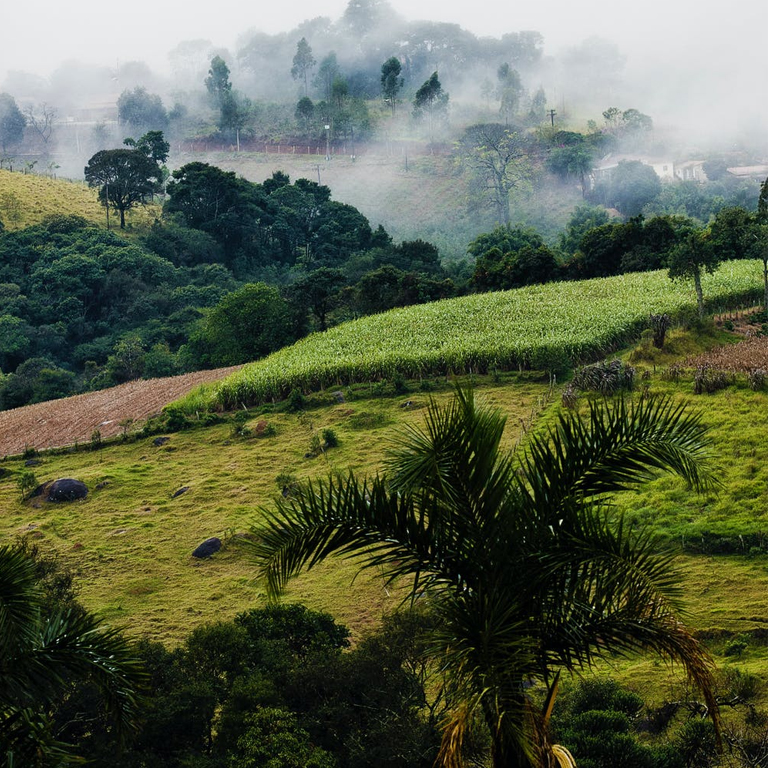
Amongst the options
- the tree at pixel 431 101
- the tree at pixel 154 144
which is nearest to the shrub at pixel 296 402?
the tree at pixel 154 144

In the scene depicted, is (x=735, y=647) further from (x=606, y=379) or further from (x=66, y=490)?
(x=66, y=490)

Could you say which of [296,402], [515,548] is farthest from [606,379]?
[515,548]

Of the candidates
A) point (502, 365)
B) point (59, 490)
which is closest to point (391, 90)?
point (502, 365)

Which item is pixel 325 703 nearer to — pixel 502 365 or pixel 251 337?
pixel 502 365

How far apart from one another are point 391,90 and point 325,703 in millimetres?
90385

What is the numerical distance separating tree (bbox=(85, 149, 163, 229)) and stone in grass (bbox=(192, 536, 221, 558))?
48621 mm

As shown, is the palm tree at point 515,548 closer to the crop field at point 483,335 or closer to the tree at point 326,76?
the crop field at point 483,335

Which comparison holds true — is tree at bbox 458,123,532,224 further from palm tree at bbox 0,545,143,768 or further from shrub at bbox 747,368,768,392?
palm tree at bbox 0,545,143,768

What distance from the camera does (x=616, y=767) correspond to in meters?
9.43

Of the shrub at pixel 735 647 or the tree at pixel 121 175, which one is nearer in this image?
the shrub at pixel 735 647

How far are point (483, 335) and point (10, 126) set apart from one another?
9423 centimetres

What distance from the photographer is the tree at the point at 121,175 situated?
2456 inches

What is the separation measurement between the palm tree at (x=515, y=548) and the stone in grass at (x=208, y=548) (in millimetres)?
11649

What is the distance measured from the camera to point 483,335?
31.4 m
